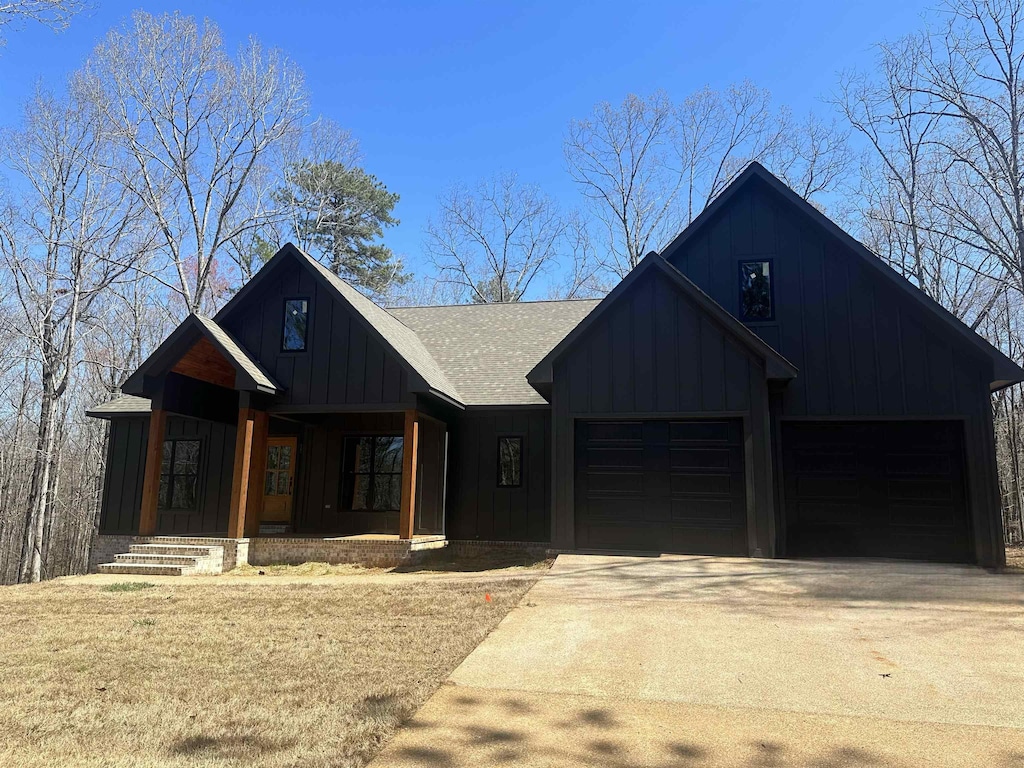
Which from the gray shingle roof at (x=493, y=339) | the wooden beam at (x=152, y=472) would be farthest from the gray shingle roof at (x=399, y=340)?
the wooden beam at (x=152, y=472)

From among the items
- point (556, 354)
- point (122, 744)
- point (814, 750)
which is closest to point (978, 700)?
point (814, 750)

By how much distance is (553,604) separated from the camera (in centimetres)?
638

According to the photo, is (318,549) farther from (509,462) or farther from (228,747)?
(228,747)

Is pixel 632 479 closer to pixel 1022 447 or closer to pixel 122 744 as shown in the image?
pixel 122 744

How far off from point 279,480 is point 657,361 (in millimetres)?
9069

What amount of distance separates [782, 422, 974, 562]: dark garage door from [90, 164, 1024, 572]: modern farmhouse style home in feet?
0.10

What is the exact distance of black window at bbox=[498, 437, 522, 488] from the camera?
12.9 metres

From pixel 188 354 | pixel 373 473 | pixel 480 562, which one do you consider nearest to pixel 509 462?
pixel 480 562

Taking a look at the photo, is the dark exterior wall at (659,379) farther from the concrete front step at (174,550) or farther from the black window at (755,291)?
the concrete front step at (174,550)

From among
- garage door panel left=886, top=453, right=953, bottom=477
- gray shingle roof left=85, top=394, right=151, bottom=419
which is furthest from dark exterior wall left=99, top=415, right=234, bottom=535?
garage door panel left=886, top=453, right=953, bottom=477

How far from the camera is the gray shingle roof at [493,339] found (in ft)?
44.0

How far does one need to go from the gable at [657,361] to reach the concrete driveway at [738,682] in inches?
135

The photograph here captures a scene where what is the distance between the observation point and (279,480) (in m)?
14.5

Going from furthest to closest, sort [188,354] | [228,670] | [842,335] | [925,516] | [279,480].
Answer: [279,480] → [188,354] → [842,335] → [925,516] → [228,670]
